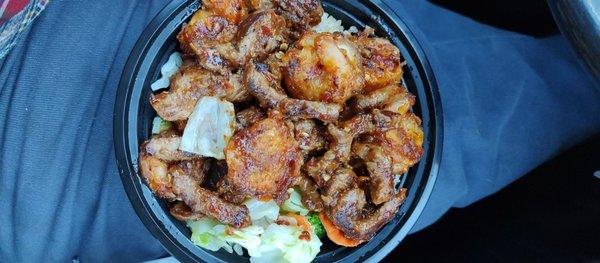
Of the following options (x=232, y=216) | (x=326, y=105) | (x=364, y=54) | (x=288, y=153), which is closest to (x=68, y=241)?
(x=232, y=216)

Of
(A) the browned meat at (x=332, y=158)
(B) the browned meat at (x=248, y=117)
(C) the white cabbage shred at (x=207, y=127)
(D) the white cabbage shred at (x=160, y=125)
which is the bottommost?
(A) the browned meat at (x=332, y=158)

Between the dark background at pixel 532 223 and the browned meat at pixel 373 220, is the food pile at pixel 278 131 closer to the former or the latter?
the browned meat at pixel 373 220

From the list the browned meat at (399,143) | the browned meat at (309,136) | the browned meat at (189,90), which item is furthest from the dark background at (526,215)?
the browned meat at (189,90)

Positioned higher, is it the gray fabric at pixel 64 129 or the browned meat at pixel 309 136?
the gray fabric at pixel 64 129

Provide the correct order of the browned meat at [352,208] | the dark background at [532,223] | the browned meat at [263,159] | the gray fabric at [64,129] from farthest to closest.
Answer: the dark background at [532,223] → the gray fabric at [64,129] → the browned meat at [352,208] → the browned meat at [263,159]

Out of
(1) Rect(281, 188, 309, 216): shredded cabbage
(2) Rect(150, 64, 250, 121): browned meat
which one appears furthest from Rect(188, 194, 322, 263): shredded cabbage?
(2) Rect(150, 64, 250, 121): browned meat

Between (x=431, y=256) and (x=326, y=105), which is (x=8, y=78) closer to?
(x=326, y=105)

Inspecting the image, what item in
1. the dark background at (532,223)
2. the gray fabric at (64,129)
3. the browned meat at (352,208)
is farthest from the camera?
the dark background at (532,223)

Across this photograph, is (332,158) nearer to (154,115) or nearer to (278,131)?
(278,131)
